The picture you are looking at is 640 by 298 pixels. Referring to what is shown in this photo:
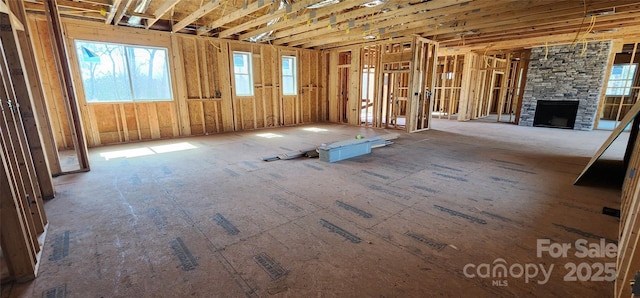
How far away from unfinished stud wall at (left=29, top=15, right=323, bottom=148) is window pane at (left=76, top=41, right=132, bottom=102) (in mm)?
153

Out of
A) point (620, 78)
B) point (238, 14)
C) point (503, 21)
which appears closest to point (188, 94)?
point (238, 14)

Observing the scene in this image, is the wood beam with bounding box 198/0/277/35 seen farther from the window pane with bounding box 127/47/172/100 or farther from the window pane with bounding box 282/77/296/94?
the window pane with bounding box 282/77/296/94

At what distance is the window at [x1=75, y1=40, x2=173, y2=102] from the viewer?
5.96 meters

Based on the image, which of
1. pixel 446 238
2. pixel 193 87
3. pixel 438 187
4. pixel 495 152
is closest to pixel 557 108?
pixel 495 152

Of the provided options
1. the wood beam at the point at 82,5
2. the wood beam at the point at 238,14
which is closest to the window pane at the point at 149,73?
the wood beam at the point at 82,5

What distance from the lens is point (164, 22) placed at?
6637mm

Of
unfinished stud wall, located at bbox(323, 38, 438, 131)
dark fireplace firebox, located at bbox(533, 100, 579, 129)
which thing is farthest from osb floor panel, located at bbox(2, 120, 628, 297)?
dark fireplace firebox, located at bbox(533, 100, 579, 129)

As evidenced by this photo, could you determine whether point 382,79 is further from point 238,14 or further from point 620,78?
point 620,78

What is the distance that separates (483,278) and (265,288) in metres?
1.52

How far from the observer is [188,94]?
7.28m

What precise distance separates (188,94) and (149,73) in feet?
3.30

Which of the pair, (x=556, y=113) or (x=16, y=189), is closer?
(x=16, y=189)

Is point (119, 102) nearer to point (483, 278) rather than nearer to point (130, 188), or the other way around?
point (130, 188)

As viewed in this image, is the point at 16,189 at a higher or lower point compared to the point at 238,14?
lower
